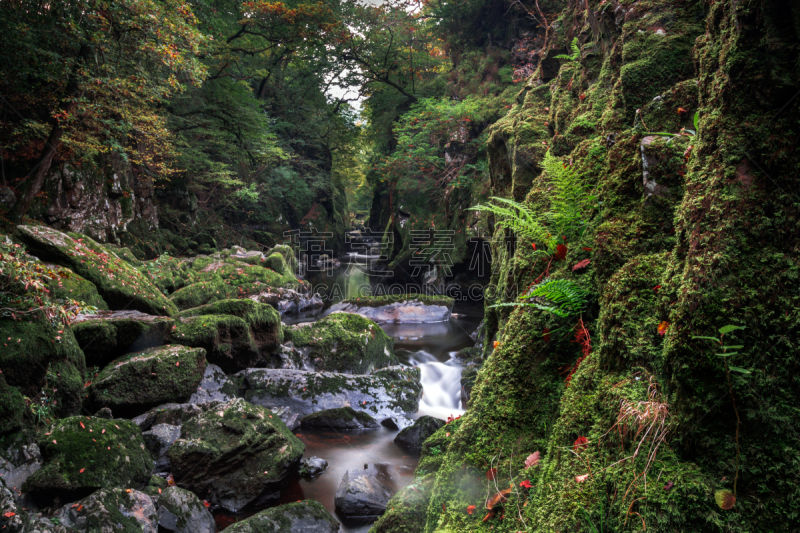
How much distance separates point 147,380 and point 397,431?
153 inches

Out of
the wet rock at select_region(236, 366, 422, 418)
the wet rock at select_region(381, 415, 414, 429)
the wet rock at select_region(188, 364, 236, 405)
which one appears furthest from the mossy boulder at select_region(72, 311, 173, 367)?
the wet rock at select_region(381, 415, 414, 429)

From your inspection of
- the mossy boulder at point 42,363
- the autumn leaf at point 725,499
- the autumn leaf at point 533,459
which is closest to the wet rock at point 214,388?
the mossy boulder at point 42,363

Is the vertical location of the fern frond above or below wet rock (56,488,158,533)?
above

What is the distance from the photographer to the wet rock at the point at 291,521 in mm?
3709

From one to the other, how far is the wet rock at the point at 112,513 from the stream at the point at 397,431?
2.97ft

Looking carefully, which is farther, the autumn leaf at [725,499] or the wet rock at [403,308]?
the wet rock at [403,308]

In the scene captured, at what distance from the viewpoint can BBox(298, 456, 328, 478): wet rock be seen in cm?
537

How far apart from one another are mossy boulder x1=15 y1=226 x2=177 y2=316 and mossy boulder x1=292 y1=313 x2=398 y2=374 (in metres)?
2.77

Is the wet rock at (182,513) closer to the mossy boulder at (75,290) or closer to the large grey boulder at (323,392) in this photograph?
the large grey boulder at (323,392)

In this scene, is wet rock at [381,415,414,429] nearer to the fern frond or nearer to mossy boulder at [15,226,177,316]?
mossy boulder at [15,226,177,316]

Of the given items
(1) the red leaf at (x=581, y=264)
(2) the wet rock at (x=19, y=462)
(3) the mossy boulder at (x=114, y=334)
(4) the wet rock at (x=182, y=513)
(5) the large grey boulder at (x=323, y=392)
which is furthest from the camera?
(5) the large grey boulder at (x=323, y=392)

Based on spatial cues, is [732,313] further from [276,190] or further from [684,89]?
[276,190]

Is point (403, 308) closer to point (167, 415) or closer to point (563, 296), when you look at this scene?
point (167, 415)

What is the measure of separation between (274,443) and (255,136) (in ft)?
55.5
